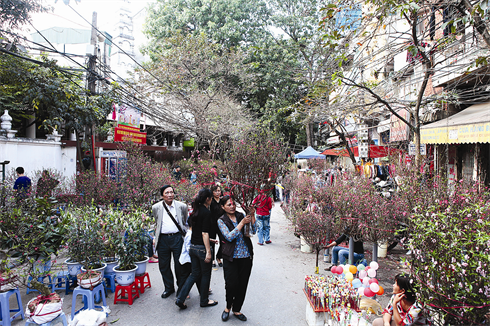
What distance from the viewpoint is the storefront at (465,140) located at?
20.8 ft

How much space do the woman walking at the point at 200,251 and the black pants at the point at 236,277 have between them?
0.35m

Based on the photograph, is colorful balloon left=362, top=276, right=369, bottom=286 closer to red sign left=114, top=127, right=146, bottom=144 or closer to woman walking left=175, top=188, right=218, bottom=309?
woman walking left=175, top=188, right=218, bottom=309

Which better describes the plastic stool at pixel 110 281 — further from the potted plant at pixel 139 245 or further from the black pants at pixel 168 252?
the black pants at pixel 168 252

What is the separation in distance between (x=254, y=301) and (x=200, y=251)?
1219 mm

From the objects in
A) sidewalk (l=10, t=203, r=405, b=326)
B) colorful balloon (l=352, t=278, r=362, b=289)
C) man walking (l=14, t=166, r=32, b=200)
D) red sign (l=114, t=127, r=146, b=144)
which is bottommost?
sidewalk (l=10, t=203, r=405, b=326)

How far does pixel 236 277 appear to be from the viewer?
3.90m

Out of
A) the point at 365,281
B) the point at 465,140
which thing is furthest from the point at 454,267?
the point at 465,140

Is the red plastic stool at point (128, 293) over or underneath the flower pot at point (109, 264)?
underneath

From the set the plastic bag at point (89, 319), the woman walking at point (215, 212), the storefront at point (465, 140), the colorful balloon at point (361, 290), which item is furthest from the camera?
the storefront at point (465, 140)

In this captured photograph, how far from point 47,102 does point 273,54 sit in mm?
15252

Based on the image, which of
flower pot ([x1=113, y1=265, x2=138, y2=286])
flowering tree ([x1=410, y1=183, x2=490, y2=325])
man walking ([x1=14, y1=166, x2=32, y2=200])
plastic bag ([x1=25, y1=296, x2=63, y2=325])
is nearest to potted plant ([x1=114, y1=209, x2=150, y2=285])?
flower pot ([x1=113, y1=265, x2=138, y2=286])

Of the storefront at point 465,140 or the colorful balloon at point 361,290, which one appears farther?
the storefront at point 465,140

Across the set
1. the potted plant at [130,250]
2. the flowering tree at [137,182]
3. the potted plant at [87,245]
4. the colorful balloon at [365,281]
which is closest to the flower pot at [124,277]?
the potted plant at [130,250]

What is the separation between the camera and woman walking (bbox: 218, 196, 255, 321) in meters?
3.84
